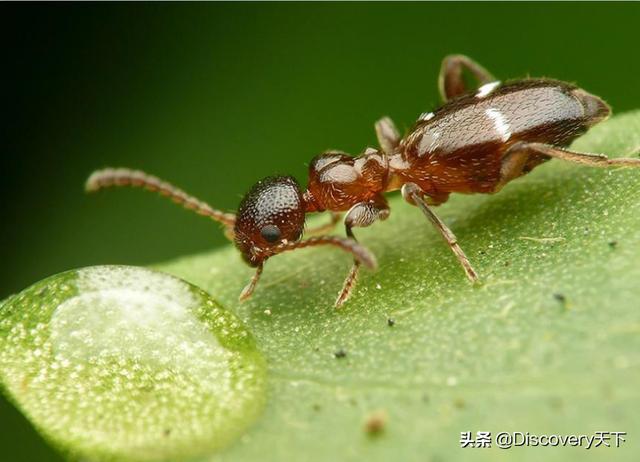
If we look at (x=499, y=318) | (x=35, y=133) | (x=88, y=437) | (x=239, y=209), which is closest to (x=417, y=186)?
(x=239, y=209)

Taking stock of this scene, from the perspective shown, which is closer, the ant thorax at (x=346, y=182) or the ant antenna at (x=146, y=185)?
the ant antenna at (x=146, y=185)

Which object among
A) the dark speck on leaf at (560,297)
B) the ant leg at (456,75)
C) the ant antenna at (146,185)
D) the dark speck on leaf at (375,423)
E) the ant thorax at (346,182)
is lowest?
the dark speck on leaf at (560,297)

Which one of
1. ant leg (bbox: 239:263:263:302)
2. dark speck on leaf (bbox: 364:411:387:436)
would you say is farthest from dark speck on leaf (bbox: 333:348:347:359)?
ant leg (bbox: 239:263:263:302)

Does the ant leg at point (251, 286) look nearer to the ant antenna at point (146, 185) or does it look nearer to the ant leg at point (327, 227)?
the ant antenna at point (146, 185)

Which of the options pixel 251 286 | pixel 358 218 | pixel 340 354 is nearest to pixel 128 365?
pixel 340 354

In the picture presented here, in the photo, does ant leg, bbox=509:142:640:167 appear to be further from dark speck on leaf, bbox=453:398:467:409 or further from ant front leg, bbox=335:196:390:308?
dark speck on leaf, bbox=453:398:467:409

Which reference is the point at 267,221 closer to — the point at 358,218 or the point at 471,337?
the point at 358,218

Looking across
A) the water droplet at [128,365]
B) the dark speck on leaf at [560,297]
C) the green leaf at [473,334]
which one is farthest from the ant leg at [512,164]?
the water droplet at [128,365]
